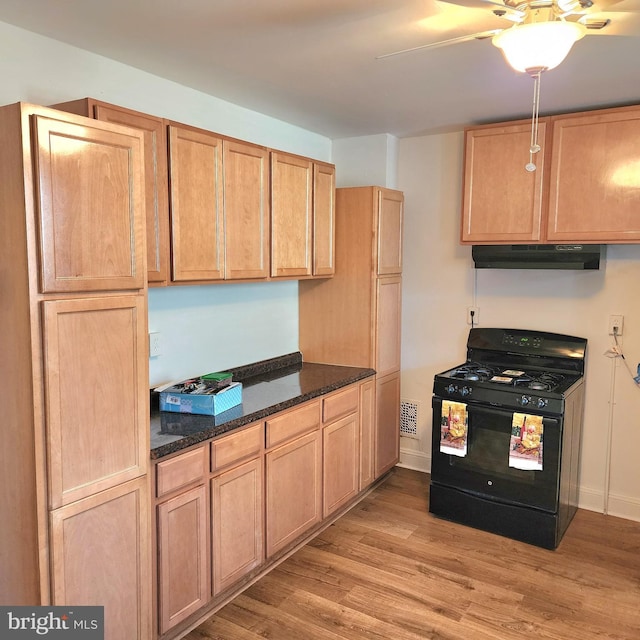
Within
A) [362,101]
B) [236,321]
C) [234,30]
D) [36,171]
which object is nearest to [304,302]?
[236,321]

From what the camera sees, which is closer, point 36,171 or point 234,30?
point 36,171

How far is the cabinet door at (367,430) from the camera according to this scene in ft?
11.6

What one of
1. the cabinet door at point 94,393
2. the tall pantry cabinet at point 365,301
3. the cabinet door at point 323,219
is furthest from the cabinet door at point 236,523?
the cabinet door at point 323,219

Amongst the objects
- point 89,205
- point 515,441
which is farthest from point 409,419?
point 89,205

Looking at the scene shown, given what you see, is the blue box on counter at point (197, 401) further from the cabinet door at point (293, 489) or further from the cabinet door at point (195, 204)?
the cabinet door at point (195, 204)

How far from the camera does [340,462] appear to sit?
130 inches

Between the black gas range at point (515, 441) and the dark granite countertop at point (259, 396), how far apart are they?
2.09 feet

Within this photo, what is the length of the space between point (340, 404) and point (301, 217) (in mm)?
1110

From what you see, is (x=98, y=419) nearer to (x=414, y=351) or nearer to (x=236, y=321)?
(x=236, y=321)

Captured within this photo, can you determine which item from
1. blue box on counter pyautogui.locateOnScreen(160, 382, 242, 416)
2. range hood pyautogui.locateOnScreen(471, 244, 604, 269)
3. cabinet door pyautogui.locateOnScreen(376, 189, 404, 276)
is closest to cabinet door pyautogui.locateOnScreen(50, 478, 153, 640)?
blue box on counter pyautogui.locateOnScreen(160, 382, 242, 416)

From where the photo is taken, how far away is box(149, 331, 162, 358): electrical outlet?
273cm

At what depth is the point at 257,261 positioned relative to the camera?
2.92 meters

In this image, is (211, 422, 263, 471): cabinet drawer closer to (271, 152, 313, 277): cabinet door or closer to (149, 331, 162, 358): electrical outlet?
(149, 331, 162, 358): electrical outlet

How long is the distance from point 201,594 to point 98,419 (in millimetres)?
991
